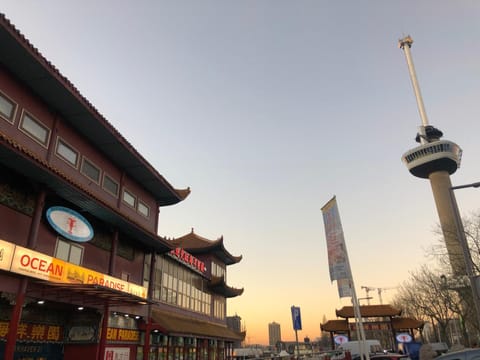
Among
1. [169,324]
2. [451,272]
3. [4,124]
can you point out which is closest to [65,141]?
[4,124]

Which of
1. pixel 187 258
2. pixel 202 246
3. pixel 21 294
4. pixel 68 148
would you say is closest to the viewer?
pixel 21 294

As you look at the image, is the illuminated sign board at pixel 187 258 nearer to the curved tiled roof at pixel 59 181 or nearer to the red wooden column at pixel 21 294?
the curved tiled roof at pixel 59 181

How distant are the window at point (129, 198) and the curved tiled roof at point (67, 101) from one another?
3.63 ft

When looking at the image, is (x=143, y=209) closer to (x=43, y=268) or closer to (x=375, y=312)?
(x=43, y=268)

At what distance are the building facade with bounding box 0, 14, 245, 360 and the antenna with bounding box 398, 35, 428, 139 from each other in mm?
98074

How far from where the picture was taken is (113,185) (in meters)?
19.7

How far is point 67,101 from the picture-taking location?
15195mm

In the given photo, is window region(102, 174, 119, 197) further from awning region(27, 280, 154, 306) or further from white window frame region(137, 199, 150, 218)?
awning region(27, 280, 154, 306)

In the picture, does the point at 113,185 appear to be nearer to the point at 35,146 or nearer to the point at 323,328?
the point at 35,146

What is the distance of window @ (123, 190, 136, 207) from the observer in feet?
68.0

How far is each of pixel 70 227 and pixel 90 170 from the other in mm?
3849

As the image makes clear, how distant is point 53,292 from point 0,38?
9078 millimetres

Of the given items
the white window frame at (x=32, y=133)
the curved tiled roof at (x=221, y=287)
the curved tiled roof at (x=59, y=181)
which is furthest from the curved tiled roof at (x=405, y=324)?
the white window frame at (x=32, y=133)

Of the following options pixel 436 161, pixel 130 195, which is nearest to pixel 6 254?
pixel 130 195
